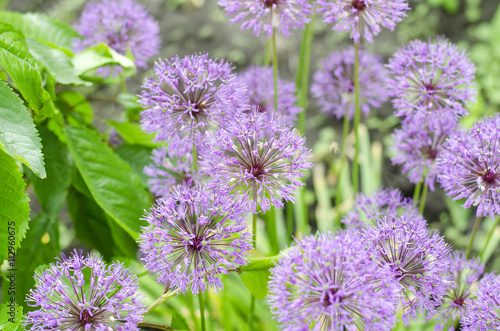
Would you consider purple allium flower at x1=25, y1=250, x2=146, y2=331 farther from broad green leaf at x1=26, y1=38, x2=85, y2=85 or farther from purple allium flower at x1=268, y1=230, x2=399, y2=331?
broad green leaf at x1=26, y1=38, x2=85, y2=85

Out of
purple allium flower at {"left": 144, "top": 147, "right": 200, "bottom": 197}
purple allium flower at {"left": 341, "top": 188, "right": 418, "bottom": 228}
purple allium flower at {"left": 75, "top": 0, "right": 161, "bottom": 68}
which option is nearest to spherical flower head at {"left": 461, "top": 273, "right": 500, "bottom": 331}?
purple allium flower at {"left": 341, "top": 188, "right": 418, "bottom": 228}

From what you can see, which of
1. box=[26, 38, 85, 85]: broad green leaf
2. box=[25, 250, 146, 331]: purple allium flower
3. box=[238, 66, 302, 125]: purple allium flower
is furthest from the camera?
box=[238, 66, 302, 125]: purple allium flower

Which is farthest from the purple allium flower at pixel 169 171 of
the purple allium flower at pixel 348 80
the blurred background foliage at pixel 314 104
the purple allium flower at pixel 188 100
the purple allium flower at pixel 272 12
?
the purple allium flower at pixel 348 80

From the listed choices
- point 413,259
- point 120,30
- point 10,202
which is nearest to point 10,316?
point 10,202

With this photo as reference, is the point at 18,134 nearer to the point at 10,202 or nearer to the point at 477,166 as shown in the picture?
the point at 10,202

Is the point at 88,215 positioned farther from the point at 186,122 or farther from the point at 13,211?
the point at 186,122

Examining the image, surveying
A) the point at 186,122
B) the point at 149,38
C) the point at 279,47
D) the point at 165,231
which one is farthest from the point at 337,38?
the point at 165,231
